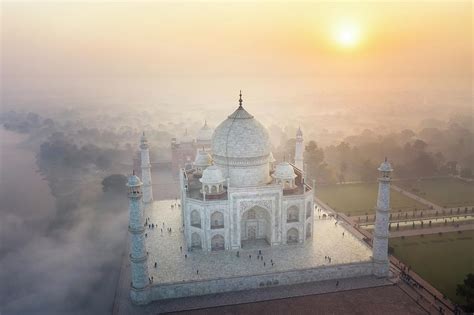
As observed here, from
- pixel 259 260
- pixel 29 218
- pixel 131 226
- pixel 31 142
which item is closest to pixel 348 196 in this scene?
pixel 259 260

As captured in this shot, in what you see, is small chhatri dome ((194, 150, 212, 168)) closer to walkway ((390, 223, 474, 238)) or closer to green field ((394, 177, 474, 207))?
walkway ((390, 223, 474, 238))

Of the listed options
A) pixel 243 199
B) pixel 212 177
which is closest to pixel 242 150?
pixel 212 177

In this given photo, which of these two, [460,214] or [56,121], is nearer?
[460,214]

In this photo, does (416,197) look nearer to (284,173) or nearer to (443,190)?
(443,190)

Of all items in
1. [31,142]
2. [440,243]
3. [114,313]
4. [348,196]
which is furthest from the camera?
[31,142]

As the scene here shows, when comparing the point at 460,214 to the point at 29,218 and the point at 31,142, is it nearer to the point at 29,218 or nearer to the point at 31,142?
the point at 29,218
